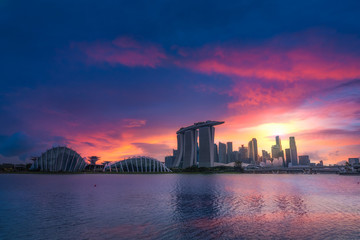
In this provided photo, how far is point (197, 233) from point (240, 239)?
429 centimetres

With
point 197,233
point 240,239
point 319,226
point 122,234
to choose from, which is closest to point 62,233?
point 122,234

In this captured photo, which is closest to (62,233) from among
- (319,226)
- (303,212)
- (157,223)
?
(157,223)

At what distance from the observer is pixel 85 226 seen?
27000 millimetres

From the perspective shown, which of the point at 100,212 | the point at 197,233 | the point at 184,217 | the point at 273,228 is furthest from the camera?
the point at 100,212

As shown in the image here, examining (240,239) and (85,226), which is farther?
(85,226)

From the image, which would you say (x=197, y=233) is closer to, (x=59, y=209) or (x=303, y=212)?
(x=303, y=212)

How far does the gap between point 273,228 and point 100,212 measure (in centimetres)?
2380

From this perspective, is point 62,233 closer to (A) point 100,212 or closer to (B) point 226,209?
(A) point 100,212

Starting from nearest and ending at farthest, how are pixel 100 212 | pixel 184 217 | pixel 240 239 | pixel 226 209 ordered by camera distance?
pixel 240 239 < pixel 184 217 < pixel 100 212 < pixel 226 209

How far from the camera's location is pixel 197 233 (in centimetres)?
2412

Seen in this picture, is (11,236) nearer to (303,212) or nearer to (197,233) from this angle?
(197,233)

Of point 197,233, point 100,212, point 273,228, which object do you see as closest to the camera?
point 197,233

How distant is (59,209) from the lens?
121 feet

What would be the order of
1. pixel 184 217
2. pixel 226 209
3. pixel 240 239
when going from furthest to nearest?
1. pixel 226 209
2. pixel 184 217
3. pixel 240 239
